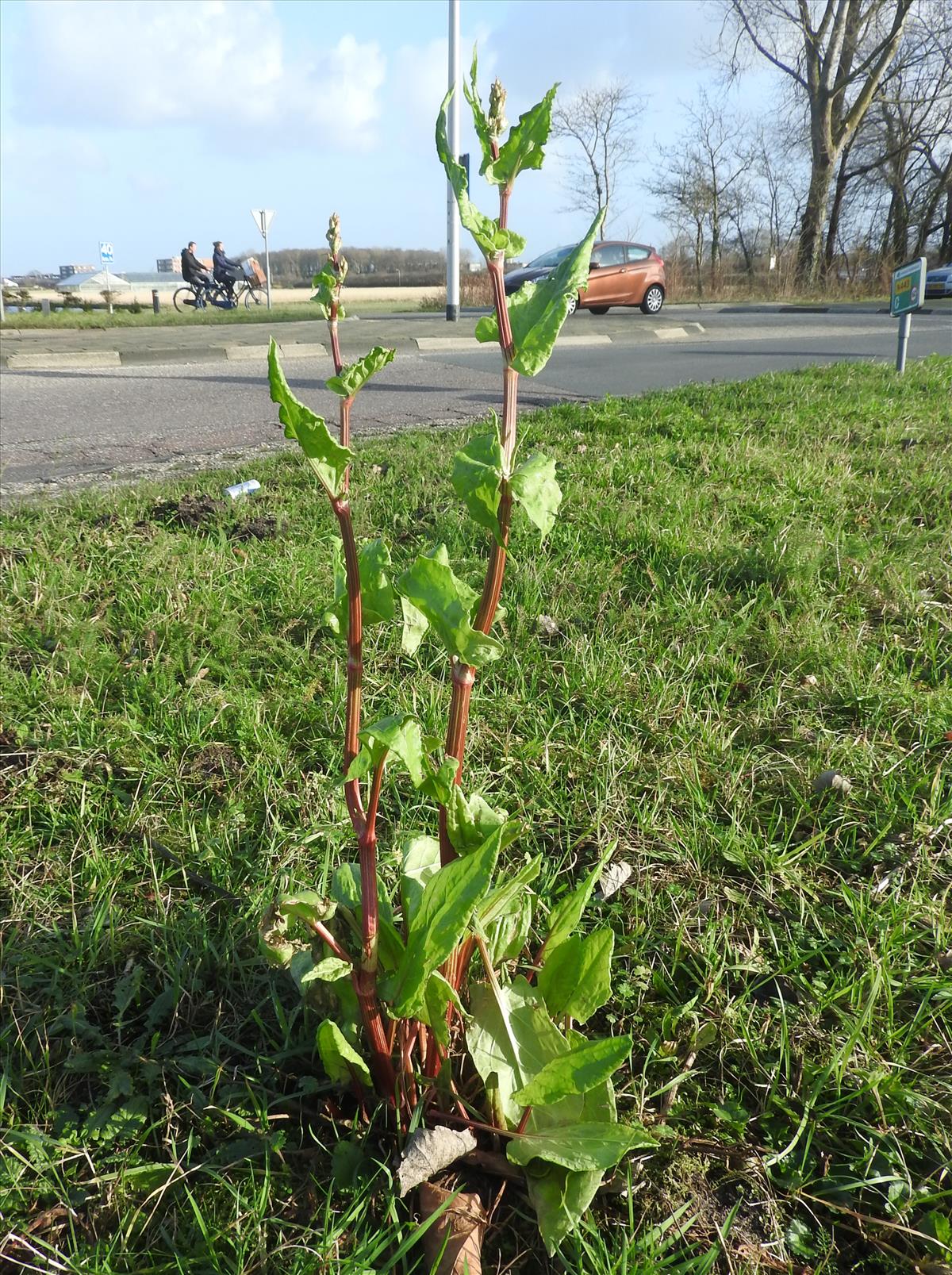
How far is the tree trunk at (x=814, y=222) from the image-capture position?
79.5 ft

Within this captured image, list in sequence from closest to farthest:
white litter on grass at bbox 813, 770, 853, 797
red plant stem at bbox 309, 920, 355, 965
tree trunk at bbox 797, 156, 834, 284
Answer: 1. red plant stem at bbox 309, 920, 355, 965
2. white litter on grass at bbox 813, 770, 853, 797
3. tree trunk at bbox 797, 156, 834, 284

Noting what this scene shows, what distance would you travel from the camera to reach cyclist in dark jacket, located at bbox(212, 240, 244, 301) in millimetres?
20656

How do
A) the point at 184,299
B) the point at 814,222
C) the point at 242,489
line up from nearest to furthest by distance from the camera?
the point at 242,489, the point at 184,299, the point at 814,222

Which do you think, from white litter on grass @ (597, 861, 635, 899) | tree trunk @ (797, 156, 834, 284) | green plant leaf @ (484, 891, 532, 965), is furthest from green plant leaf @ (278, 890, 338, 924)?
tree trunk @ (797, 156, 834, 284)

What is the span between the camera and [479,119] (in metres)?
0.89

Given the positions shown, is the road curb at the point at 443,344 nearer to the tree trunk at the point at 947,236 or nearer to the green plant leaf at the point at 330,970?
the green plant leaf at the point at 330,970

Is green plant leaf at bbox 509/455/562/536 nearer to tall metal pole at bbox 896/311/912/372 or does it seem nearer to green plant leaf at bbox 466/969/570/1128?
green plant leaf at bbox 466/969/570/1128

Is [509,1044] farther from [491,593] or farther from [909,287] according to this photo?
[909,287]

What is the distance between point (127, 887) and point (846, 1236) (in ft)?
4.24

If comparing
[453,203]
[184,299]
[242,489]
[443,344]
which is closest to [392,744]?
[242,489]

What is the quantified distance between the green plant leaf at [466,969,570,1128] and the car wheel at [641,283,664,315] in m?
18.2

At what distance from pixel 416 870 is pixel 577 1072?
1.22ft

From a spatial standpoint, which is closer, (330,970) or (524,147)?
(524,147)

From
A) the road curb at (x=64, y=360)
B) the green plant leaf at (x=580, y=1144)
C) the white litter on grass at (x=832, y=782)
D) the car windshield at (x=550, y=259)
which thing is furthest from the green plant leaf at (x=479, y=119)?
the car windshield at (x=550, y=259)
